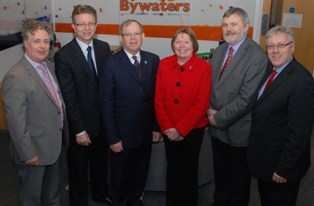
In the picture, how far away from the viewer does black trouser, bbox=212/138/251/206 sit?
2619 millimetres

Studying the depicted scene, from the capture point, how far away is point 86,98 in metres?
2.62

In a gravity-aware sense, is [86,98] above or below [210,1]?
below

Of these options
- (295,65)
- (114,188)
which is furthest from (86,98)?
(295,65)

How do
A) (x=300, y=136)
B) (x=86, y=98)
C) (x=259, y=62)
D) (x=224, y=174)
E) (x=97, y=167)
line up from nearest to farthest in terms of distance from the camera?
(x=300, y=136) → (x=259, y=62) → (x=86, y=98) → (x=224, y=174) → (x=97, y=167)

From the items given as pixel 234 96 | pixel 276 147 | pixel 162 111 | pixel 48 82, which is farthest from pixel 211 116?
pixel 48 82

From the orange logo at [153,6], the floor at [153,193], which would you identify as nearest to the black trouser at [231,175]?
the floor at [153,193]

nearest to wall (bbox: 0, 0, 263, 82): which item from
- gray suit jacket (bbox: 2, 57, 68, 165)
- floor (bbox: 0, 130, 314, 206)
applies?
floor (bbox: 0, 130, 314, 206)

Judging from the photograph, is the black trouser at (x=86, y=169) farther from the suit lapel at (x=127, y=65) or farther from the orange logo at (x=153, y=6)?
the orange logo at (x=153, y=6)

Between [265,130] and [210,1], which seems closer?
[265,130]

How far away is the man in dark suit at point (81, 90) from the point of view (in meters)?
2.54

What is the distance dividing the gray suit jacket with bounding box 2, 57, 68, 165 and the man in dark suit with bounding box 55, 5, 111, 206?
0.20 meters

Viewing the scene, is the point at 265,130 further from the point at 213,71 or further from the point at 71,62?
the point at 71,62

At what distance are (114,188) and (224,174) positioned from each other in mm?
892

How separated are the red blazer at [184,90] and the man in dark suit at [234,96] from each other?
0.36 feet
